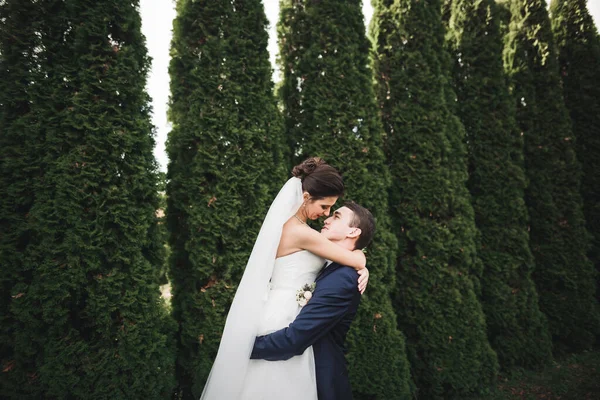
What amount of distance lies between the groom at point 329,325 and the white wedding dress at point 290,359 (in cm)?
7

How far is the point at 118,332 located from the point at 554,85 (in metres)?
9.44

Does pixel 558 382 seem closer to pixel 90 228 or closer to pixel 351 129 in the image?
pixel 351 129

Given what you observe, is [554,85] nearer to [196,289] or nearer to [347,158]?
[347,158]

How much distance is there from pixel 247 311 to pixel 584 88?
9.75 metres

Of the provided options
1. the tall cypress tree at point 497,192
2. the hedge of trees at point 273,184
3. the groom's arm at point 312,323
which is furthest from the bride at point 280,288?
the tall cypress tree at point 497,192

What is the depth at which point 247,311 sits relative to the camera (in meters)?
2.26

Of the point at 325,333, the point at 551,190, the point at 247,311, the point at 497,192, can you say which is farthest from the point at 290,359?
the point at 551,190

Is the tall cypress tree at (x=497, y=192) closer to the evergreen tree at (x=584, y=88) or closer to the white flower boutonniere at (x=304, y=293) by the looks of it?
the evergreen tree at (x=584, y=88)

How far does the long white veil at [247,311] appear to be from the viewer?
2.14m

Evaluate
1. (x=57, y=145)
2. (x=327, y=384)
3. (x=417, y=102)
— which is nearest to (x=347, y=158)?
(x=417, y=102)

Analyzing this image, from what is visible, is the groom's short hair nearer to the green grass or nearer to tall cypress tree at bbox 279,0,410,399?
tall cypress tree at bbox 279,0,410,399

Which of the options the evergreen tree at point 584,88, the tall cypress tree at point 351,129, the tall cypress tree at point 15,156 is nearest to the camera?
the tall cypress tree at point 15,156

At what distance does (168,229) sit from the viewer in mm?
4184

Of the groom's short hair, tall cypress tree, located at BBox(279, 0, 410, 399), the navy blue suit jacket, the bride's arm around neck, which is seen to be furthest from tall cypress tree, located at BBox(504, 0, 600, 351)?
the navy blue suit jacket
